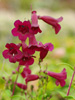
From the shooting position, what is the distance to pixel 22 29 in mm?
1679

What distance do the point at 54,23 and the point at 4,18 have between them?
3504 mm

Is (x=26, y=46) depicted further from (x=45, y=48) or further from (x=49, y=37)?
(x=49, y=37)

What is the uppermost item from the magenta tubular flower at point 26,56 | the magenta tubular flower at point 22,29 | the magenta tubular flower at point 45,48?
the magenta tubular flower at point 22,29

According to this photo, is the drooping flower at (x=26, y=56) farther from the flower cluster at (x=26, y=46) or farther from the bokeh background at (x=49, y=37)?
the bokeh background at (x=49, y=37)

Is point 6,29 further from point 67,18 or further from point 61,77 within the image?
point 61,77

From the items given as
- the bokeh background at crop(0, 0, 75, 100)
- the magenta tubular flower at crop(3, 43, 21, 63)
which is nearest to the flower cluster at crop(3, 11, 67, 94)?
the magenta tubular flower at crop(3, 43, 21, 63)

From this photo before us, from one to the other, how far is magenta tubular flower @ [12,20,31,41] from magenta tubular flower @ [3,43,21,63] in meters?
0.07

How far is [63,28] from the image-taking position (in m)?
5.88

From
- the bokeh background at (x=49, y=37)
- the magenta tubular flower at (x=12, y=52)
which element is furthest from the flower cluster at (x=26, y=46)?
the bokeh background at (x=49, y=37)

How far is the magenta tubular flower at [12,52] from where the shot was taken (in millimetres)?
1604

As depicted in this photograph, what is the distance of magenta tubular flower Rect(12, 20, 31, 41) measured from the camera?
1614mm

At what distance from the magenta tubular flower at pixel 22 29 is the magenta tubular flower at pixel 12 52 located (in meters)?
0.07

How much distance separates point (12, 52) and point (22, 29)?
175mm

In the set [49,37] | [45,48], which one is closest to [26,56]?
[45,48]
